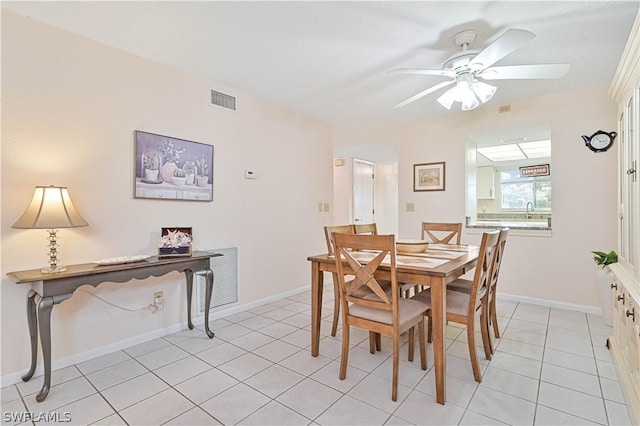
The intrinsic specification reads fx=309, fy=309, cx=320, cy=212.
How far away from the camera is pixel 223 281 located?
3.18m

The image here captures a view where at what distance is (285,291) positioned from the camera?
391 cm

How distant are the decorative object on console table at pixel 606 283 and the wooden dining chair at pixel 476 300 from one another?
153cm

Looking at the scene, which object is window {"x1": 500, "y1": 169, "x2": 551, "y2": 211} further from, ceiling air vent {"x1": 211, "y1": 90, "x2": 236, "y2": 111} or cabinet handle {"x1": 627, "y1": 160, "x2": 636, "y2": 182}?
ceiling air vent {"x1": 211, "y1": 90, "x2": 236, "y2": 111}

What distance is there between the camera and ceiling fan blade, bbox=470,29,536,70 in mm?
1641

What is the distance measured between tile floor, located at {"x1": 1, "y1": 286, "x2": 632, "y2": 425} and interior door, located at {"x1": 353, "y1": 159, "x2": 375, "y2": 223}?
345 centimetres

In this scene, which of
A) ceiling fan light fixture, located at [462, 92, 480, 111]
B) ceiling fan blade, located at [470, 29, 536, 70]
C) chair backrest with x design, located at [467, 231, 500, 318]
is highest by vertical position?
ceiling fan blade, located at [470, 29, 536, 70]

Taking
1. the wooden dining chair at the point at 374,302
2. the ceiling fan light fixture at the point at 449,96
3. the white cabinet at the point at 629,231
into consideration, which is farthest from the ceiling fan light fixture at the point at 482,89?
the wooden dining chair at the point at 374,302

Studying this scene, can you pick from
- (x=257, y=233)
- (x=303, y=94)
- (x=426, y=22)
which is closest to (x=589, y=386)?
(x=426, y=22)

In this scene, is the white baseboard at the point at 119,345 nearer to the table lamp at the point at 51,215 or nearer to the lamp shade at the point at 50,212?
the table lamp at the point at 51,215

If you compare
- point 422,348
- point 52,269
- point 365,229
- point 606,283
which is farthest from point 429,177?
point 52,269

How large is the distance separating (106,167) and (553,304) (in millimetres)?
4558

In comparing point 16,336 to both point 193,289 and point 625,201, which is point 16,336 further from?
point 625,201

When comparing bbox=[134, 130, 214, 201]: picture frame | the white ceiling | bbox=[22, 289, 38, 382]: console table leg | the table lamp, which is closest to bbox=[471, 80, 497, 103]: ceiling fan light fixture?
the white ceiling

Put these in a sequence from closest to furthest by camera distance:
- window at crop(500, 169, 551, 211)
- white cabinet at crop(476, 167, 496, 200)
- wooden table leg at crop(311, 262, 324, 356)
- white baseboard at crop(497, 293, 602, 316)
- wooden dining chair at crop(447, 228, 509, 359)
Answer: wooden dining chair at crop(447, 228, 509, 359), wooden table leg at crop(311, 262, 324, 356), white baseboard at crop(497, 293, 602, 316), window at crop(500, 169, 551, 211), white cabinet at crop(476, 167, 496, 200)
